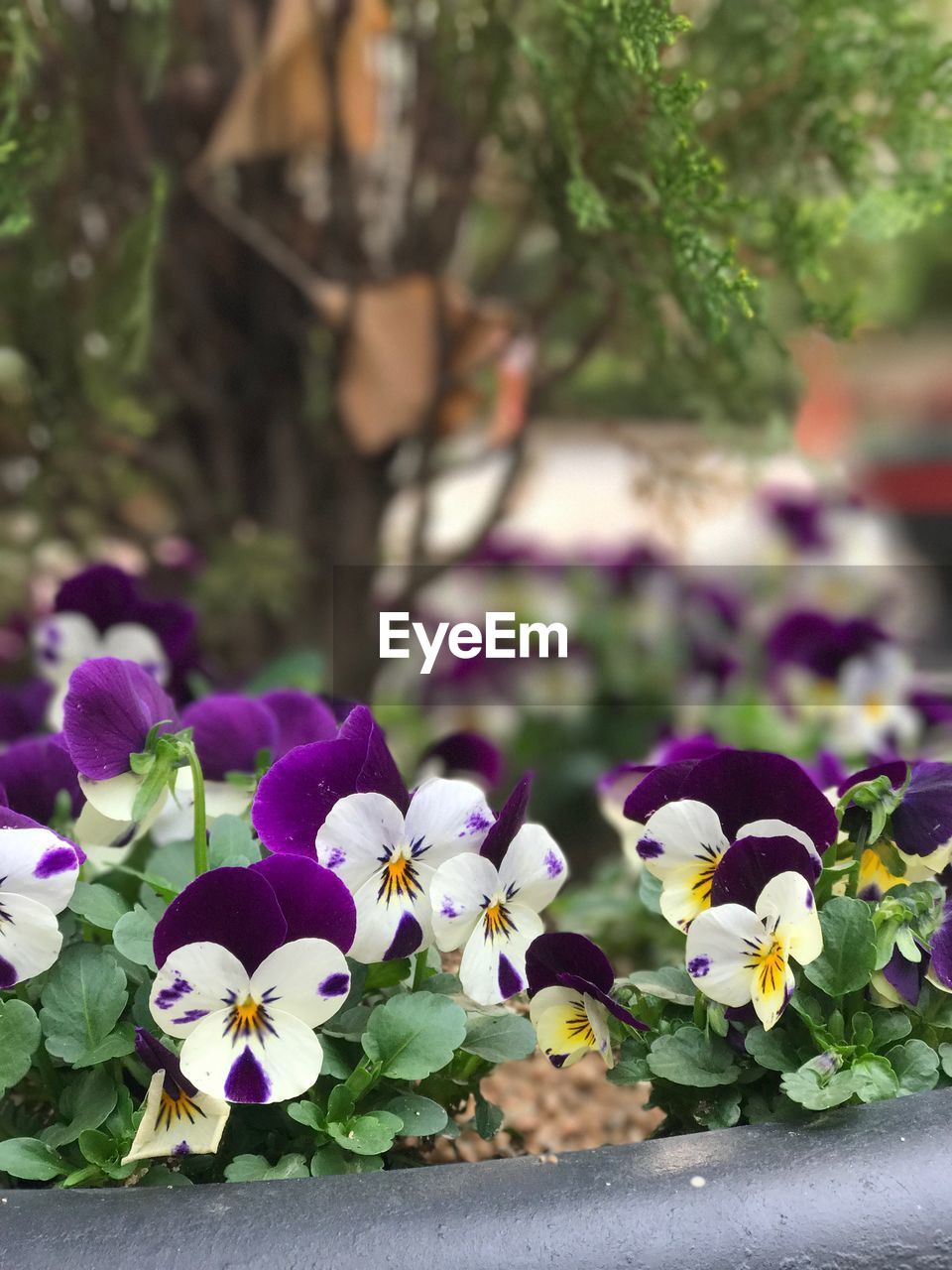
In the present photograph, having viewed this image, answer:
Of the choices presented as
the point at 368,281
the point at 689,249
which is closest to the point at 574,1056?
the point at 689,249

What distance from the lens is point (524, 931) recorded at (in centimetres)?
54

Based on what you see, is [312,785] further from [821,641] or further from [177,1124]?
[821,641]

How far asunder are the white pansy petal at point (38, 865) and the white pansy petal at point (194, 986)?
6cm

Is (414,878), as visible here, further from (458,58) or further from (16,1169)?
(458,58)

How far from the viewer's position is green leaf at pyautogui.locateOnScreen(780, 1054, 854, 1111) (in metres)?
0.47

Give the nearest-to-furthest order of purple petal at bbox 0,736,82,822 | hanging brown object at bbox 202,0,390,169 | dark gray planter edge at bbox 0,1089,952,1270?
dark gray planter edge at bbox 0,1089,952,1270 < purple petal at bbox 0,736,82,822 < hanging brown object at bbox 202,0,390,169

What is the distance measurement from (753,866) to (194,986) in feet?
0.73

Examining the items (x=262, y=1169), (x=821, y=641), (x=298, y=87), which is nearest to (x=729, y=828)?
(x=262, y=1169)

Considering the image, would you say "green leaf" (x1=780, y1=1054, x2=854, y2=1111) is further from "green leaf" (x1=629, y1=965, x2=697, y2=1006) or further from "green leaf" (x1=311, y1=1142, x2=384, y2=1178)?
"green leaf" (x1=311, y1=1142, x2=384, y2=1178)

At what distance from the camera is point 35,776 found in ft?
2.17

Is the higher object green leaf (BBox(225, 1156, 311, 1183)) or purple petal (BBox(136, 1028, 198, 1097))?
purple petal (BBox(136, 1028, 198, 1097))

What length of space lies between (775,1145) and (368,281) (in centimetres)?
86

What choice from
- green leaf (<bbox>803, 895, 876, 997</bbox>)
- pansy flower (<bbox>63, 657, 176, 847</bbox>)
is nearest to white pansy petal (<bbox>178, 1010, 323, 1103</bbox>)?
pansy flower (<bbox>63, 657, 176, 847</bbox>)

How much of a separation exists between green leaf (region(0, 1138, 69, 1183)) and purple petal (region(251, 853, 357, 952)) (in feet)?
0.41
